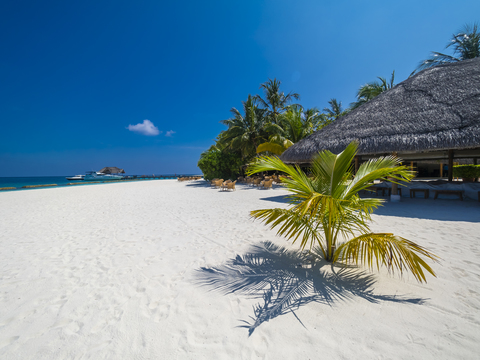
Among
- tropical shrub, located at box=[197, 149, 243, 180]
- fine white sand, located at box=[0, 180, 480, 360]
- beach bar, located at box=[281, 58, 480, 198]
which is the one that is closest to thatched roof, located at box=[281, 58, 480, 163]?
beach bar, located at box=[281, 58, 480, 198]

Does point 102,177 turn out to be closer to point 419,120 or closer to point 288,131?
point 288,131

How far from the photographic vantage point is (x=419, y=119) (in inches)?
287

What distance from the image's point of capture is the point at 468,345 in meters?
1.49

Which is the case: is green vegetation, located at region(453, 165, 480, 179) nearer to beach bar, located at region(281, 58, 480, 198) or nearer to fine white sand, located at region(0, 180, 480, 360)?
beach bar, located at region(281, 58, 480, 198)

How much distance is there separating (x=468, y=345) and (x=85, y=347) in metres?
2.94

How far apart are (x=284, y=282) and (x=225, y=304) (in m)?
0.78

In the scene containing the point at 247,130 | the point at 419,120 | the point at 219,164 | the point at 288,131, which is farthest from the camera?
the point at 219,164

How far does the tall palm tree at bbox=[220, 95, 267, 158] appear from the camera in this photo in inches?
727

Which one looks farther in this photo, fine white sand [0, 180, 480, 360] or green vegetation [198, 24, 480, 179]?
green vegetation [198, 24, 480, 179]

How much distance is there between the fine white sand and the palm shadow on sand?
0.02m

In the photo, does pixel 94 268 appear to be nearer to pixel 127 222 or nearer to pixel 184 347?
pixel 184 347

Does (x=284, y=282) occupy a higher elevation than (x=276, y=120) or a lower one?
lower

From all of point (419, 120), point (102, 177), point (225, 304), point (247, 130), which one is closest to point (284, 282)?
point (225, 304)

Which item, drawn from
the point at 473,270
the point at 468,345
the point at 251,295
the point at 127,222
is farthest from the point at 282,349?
the point at 127,222
